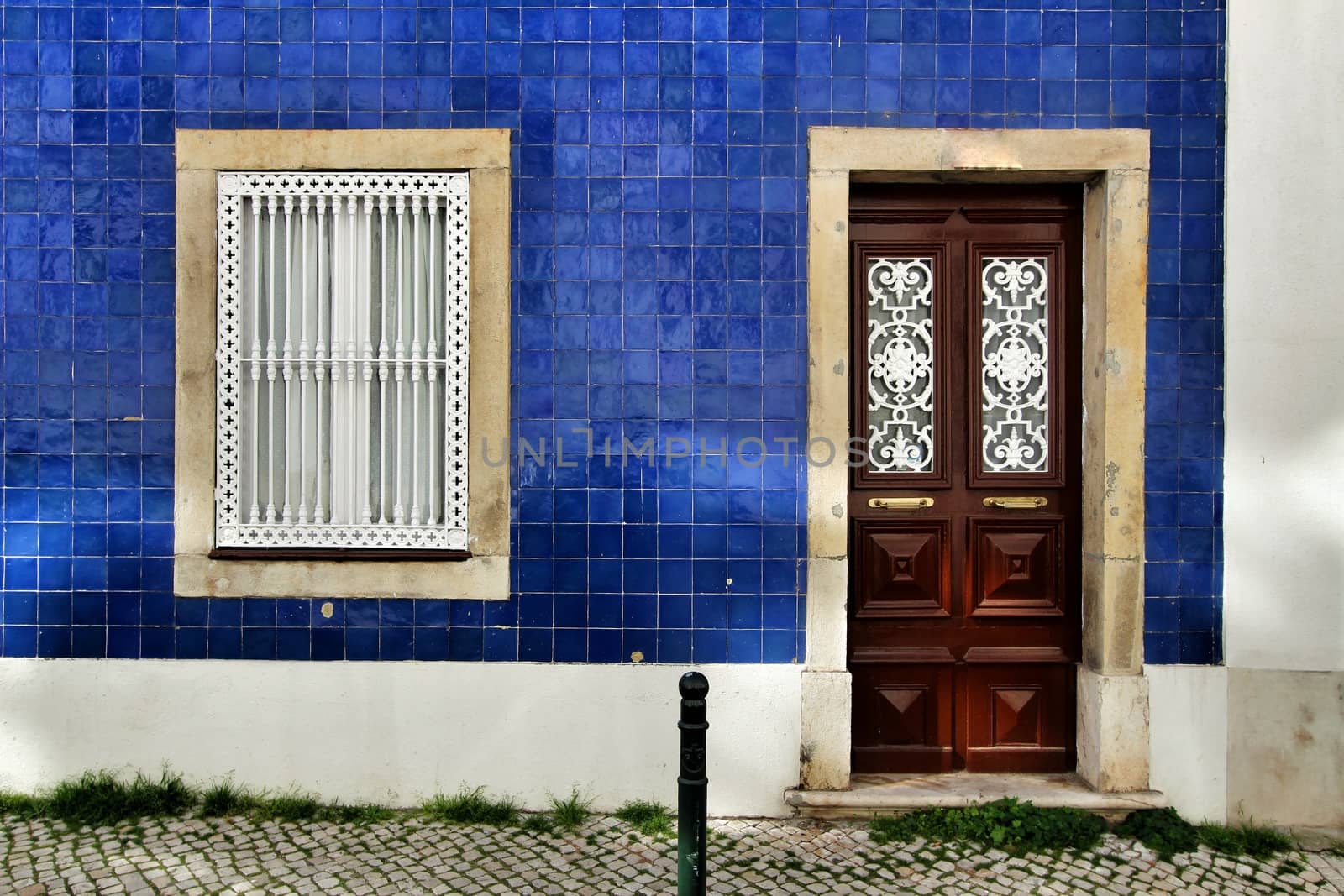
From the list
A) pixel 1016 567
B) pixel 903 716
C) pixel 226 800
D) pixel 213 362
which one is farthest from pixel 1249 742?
pixel 213 362

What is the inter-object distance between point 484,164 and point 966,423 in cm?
260

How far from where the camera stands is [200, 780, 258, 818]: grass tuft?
428 centimetres

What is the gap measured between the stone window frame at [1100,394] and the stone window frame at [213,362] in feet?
4.77

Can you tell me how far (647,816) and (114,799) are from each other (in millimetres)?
2417

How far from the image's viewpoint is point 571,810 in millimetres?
4289

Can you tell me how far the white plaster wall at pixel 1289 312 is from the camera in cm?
427

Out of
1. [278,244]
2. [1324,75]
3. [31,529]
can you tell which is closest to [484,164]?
[278,244]

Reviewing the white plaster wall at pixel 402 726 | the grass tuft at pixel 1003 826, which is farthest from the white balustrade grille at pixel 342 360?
the grass tuft at pixel 1003 826

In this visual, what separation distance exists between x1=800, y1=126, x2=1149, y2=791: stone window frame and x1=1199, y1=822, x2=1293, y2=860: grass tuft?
0.34 meters

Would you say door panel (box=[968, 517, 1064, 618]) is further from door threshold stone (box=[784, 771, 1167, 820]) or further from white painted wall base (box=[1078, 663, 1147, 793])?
door threshold stone (box=[784, 771, 1167, 820])

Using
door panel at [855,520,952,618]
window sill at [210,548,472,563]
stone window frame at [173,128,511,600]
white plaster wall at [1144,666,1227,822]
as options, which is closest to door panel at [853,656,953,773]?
door panel at [855,520,952,618]

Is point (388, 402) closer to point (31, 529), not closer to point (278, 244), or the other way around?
point (278, 244)

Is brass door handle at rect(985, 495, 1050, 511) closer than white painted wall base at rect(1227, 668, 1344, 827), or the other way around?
white painted wall base at rect(1227, 668, 1344, 827)

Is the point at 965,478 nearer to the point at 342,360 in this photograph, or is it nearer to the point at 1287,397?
the point at 1287,397
